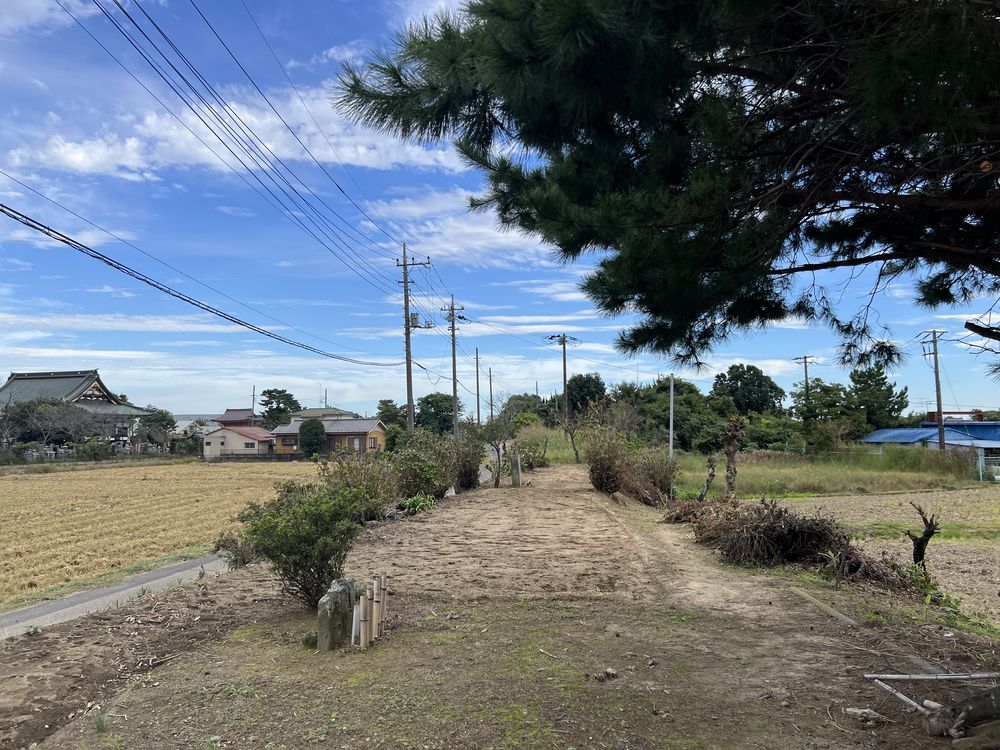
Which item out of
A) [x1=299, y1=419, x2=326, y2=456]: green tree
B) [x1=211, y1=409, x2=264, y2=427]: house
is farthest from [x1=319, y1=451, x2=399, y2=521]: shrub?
[x1=211, y1=409, x2=264, y2=427]: house

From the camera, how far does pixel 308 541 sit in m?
5.32

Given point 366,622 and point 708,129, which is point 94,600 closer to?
point 366,622

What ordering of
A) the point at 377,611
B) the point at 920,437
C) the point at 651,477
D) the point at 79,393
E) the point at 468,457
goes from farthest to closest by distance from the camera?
the point at 79,393 → the point at 920,437 → the point at 651,477 → the point at 468,457 → the point at 377,611

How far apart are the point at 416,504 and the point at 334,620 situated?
8.23m

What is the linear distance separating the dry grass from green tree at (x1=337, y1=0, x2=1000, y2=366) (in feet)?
26.6

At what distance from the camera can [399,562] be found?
782 centimetres

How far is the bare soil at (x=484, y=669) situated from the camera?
335 centimetres

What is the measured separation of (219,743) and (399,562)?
4604mm

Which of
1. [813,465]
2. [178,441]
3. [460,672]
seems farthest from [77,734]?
[178,441]

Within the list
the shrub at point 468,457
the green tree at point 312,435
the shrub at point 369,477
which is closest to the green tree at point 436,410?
the green tree at point 312,435

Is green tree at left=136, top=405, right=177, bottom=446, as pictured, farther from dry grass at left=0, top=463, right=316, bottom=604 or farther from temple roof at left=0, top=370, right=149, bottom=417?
Answer: dry grass at left=0, top=463, right=316, bottom=604

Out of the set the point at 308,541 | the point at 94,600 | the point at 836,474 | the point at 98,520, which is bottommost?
the point at 98,520

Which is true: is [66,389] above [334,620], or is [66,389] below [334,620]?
above

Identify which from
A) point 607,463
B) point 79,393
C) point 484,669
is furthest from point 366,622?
point 79,393
